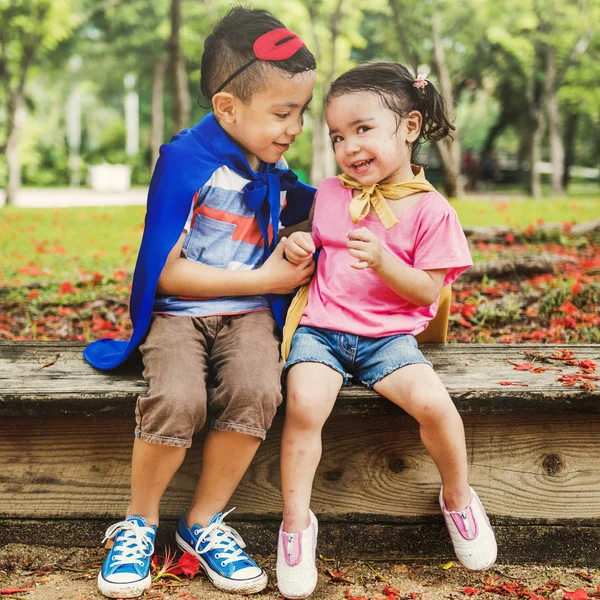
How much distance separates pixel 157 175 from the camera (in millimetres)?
2324

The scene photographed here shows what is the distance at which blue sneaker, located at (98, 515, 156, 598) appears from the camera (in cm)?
203

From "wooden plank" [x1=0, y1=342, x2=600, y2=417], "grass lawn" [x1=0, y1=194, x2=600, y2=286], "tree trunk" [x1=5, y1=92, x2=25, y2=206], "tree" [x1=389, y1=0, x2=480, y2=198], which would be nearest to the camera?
"wooden plank" [x1=0, y1=342, x2=600, y2=417]

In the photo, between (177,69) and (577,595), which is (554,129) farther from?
(577,595)

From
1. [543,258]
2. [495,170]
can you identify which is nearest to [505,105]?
[495,170]

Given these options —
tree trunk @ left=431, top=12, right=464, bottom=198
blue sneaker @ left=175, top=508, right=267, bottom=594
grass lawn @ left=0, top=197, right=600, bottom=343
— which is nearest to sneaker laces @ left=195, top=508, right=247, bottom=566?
blue sneaker @ left=175, top=508, right=267, bottom=594

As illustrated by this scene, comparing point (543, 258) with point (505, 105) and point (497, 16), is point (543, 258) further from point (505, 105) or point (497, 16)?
point (505, 105)

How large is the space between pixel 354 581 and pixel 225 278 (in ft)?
3.29

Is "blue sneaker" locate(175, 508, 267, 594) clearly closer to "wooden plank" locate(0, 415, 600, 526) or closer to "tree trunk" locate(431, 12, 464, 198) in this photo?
"wooden plank" locate(0, 415, 600, 526)

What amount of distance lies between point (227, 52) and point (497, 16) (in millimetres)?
17076

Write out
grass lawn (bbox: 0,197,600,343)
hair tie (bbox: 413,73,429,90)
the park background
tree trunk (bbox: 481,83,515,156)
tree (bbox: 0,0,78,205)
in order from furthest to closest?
tree trunk (bbox: 481,83,515,156) → tree (bbox: 0,0,78,205) → the park background → grass lawn (bbox: 0,197,600,343) → hair tie (bbox: 413,73,429,90)

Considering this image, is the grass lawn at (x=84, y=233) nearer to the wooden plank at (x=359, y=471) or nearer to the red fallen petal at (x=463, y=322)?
the red fallen petal at (x=463, y=322)

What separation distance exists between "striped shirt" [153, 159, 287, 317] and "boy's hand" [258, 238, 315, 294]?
0.36 feet

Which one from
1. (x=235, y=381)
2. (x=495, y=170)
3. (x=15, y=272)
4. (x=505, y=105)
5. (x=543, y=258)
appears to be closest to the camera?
(x=235, y=381)

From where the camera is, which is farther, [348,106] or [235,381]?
[348,106]
